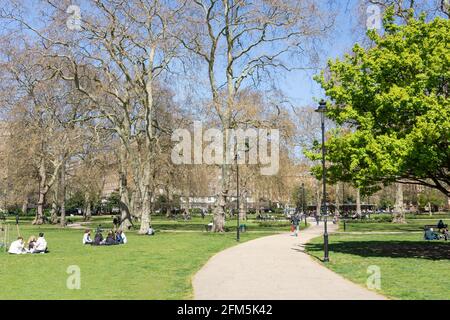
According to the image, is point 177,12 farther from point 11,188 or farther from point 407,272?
point 11,188

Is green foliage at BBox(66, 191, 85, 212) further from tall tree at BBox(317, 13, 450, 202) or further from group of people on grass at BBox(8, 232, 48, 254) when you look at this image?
tall tree at BBox(317, 13, 450, 202)

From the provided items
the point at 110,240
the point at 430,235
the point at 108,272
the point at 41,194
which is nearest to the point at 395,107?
the point at 108,272

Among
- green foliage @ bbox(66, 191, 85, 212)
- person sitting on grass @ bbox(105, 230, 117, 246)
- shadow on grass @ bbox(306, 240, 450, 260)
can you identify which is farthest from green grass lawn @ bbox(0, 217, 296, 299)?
green foliage @ bbox(66, 191, 85, 212)

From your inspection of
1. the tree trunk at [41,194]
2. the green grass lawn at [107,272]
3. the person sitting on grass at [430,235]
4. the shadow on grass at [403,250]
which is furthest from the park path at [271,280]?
the tree trunk at [41,194]

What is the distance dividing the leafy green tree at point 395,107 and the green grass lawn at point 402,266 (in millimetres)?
2973

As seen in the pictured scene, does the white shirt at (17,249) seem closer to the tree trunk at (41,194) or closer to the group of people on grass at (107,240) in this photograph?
the group of people on grass at (107,240)

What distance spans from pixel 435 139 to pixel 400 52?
13.8 feet

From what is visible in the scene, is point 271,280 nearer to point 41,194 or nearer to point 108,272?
point 108,272

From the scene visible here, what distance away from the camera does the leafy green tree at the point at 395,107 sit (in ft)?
53.4

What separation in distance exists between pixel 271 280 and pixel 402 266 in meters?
5.73

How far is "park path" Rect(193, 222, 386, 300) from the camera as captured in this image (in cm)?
1088

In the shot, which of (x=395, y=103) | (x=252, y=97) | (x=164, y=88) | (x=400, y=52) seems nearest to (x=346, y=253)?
(x=395, y=103)

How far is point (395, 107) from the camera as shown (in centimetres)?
1712
